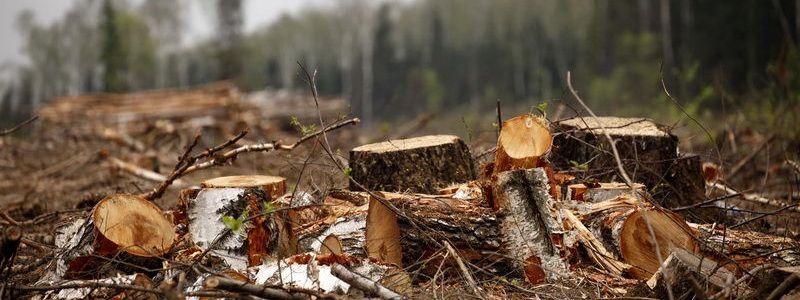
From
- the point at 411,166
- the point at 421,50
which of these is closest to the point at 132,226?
the point at 411,166

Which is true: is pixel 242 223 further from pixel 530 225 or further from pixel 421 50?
pixel 421 50

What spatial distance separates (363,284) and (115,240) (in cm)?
136

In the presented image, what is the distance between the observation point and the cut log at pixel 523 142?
3625mm

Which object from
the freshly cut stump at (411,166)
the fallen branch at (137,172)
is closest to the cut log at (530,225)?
the freshly cut stump at (411,166)

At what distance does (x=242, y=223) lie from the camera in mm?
3285

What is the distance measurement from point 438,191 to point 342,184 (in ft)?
3.11

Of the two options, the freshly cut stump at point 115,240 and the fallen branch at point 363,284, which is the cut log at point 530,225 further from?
the freshly cut stump at point 115,240

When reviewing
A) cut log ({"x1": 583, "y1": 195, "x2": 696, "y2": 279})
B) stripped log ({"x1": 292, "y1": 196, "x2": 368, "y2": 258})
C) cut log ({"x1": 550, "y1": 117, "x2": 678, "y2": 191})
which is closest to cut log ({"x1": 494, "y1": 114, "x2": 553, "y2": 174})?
cut log ({"x1": 583, "y1": 195, "x2": 696, "y2": 279})

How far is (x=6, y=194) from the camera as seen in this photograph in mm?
7898

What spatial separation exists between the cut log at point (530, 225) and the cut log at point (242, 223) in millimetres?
1142

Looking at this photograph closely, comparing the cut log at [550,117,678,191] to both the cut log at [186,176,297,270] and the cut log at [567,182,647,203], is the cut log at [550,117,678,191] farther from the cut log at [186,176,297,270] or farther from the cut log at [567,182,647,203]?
the cut log at [186,176,297,270]

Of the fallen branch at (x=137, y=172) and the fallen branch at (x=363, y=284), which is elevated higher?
the fallen branch at (x=363, y=284)

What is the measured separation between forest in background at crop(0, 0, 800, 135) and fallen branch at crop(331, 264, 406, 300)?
55.9ft

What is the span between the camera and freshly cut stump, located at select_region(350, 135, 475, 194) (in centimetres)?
413
